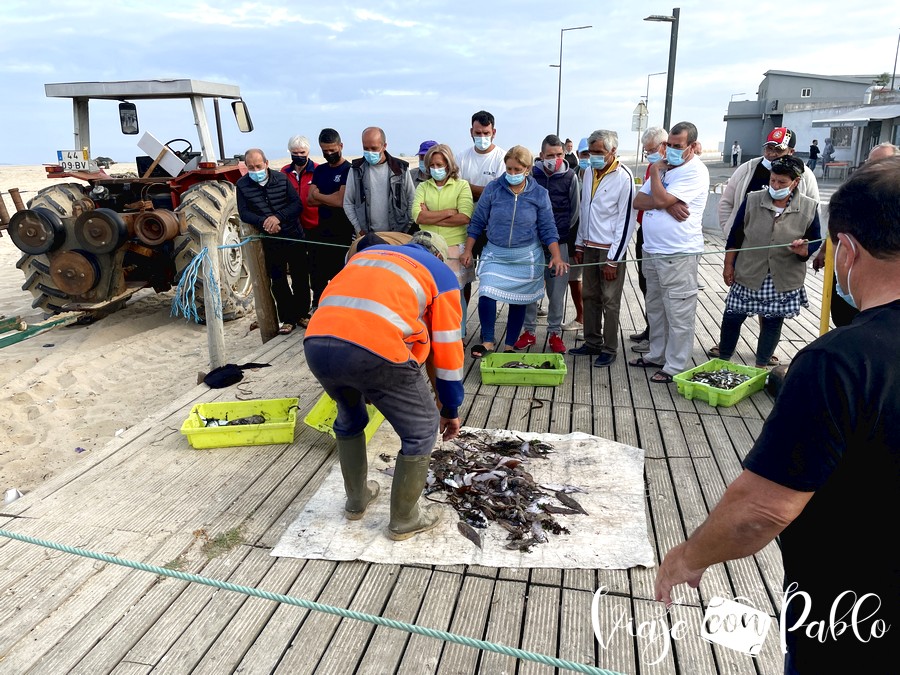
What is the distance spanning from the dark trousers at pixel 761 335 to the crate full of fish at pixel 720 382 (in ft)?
0.71

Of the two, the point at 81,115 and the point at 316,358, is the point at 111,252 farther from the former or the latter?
the point at 316,358

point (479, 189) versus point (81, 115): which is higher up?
point (81, 115)

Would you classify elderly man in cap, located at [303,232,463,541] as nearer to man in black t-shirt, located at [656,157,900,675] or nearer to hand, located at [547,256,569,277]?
man in black t-shirt, located at [656,157,900,675]

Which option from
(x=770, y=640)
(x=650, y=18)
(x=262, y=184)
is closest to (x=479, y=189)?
(x=262, y=184)

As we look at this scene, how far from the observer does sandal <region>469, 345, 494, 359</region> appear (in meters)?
5.43

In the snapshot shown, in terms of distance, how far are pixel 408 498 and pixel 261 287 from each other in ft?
12.0

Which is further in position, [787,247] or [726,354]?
[726,354]

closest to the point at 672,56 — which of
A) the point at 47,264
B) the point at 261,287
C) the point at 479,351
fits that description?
the point at 479,351

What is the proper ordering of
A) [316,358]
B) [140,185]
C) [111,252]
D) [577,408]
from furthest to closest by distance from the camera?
[140,185]
[111,252]
[577,408]
[316,358]

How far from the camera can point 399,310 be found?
8.28ft

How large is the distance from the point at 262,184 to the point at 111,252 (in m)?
2.11

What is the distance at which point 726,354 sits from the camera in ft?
16.8

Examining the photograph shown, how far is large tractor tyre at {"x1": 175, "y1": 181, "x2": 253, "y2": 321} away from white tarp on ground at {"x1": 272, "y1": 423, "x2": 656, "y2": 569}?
406 centimetres

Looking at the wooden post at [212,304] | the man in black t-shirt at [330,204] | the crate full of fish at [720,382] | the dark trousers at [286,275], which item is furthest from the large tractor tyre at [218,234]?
the crate full of fish at [720,382]
